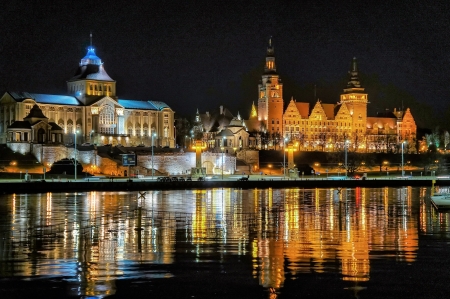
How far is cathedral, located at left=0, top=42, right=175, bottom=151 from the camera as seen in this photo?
314 ft

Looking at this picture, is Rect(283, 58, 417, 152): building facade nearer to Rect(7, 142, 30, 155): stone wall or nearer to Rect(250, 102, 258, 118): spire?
Rect(250, 102, 258, 118): spire

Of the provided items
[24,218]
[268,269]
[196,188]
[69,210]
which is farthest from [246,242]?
[196,188]

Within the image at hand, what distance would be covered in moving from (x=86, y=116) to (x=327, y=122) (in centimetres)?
6086

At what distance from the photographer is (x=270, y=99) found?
472ft

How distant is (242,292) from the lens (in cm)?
1612

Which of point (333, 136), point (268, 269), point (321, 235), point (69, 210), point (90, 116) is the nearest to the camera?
point (268, 269)

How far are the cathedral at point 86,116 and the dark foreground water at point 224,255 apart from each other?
59.7 meters

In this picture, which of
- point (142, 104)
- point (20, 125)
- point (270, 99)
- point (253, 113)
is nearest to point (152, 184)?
point (20, 125)

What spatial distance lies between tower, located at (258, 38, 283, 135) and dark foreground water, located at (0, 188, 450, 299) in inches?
4172

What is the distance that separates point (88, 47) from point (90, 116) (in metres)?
17.0

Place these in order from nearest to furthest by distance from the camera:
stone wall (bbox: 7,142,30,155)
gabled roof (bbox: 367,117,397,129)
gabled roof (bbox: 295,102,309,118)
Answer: stone wall (bbox: 7,142,30,155) < gabled roof (bbox: 295,102,309,118) < gabled roof (bbox: 367,117,397,129)

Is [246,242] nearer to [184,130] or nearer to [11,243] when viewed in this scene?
[11,243]

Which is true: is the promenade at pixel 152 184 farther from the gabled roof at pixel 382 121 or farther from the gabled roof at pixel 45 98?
the gabled roof at pixel 382 121

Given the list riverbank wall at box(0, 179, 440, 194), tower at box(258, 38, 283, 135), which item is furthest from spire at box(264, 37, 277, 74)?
riverbank wall at box(0, 179, 440, 194)
